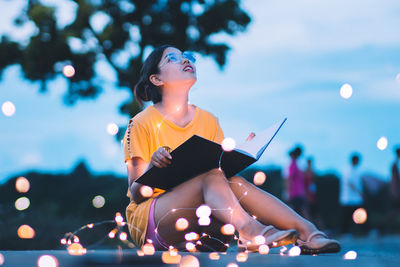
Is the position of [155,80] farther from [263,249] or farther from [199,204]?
[263,249]

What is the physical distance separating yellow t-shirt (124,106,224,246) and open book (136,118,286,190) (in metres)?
0.18

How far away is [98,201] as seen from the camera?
8359 millimetres

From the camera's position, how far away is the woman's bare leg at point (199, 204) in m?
1.97

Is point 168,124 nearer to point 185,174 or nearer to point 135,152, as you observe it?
point 135,152

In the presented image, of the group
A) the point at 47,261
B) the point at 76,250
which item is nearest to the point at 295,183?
the point at 76,250

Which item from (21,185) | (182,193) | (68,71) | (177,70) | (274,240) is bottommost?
(274,240)

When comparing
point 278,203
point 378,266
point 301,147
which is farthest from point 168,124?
point 301,147

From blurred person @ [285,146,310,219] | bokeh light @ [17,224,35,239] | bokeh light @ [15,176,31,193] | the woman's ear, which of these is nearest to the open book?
the woman's ear

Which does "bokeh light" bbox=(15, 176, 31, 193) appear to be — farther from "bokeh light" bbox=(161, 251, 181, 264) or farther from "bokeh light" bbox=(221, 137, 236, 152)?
"bokeh light" bbox=(161, 251, 181, 264)

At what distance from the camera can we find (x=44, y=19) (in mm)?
7789

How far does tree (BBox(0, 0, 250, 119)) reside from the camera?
313 inches

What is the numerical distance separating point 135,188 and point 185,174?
0.28 metres

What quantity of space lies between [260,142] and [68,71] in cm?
638

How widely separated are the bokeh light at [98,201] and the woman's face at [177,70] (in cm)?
581
